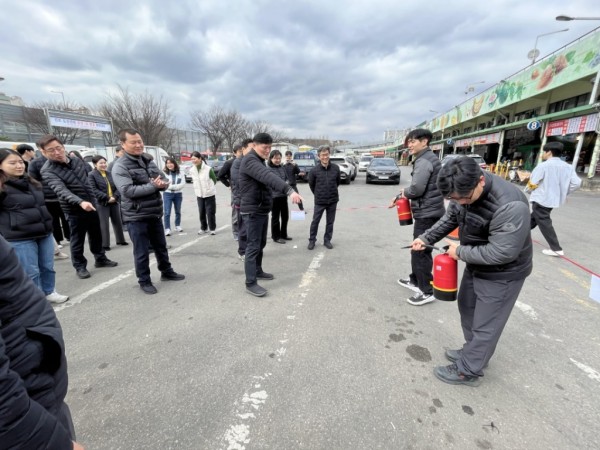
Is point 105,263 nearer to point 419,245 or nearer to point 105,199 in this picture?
point 105,199

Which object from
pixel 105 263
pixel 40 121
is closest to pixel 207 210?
pixel 105 263

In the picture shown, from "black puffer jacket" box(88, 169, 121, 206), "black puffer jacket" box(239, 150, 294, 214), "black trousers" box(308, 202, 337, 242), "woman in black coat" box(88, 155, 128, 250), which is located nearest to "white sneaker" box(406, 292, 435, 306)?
"black puffer jacket" box(239, 150, 294, 214)

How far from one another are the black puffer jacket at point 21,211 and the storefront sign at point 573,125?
66.8 ft

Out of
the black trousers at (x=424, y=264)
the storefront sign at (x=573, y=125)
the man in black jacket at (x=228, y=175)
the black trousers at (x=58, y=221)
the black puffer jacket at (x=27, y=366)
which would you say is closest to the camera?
the black puffer jacket at (x=27, y=366)

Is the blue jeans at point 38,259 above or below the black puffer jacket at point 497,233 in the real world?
below

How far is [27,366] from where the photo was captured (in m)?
0.98

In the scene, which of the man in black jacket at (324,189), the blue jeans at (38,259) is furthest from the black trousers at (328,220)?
the blue jeans at (38,259)

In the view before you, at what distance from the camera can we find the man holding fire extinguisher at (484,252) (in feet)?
5.89

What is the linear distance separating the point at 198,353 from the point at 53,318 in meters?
1.59

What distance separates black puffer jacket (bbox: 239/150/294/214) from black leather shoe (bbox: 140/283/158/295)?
5.21 feet

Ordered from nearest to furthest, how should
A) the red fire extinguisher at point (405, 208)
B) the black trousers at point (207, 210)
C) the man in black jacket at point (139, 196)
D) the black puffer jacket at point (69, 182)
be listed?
the man in black jacket at point (139, 196), the red fire extinguisher at point (405, 208), the black puffer jacket at point (69, 182), the black trousers at point (207, 210)

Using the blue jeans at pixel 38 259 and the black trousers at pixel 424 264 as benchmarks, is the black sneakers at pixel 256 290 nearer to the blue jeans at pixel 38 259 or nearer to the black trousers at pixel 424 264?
the black trousers at pixel 424 264

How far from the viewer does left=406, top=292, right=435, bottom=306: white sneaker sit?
11.0 ft

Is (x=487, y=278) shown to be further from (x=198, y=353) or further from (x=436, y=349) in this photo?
(x=198, y=353)
